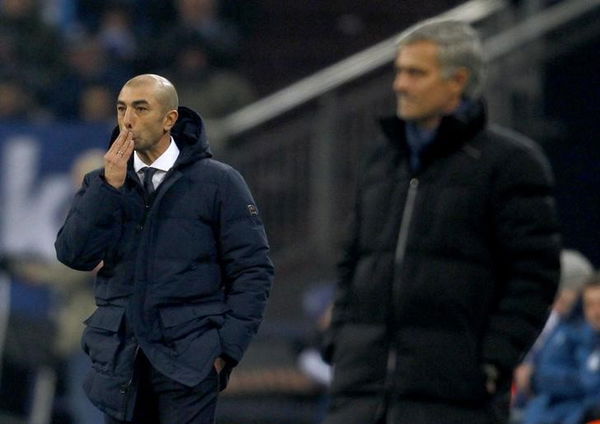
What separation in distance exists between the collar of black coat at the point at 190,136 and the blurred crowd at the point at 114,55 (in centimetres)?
767

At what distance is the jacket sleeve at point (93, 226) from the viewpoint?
5.65m

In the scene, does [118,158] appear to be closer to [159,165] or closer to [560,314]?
[159,165]

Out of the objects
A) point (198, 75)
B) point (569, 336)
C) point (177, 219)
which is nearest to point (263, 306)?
point (177, 219)

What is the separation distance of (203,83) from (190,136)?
8065mm

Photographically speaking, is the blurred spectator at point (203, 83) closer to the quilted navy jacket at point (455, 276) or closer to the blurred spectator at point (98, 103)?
the blurred spectator at point (98, 103)

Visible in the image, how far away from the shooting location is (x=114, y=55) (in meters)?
15.3

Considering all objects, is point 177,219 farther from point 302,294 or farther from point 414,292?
point 302,294

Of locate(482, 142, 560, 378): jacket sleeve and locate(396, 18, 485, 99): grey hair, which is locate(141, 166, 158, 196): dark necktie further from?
locate(482, 142, 560, 378): jacket sleeve

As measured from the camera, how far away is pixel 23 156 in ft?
42.5

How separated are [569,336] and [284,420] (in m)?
2.83

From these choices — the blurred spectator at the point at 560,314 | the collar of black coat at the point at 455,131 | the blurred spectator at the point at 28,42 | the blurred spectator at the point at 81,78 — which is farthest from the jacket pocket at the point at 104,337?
the blurred spectator at the point at 28,42

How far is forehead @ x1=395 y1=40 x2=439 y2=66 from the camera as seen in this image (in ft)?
18.0

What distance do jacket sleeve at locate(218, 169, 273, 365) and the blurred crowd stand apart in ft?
Answer: 25.8

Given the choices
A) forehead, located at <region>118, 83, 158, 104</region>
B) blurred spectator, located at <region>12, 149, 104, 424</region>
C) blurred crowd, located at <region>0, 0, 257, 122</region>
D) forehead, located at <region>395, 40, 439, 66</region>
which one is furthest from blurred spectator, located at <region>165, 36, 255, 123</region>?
forehead, located at <region>395, 40, 439, 66</region>
